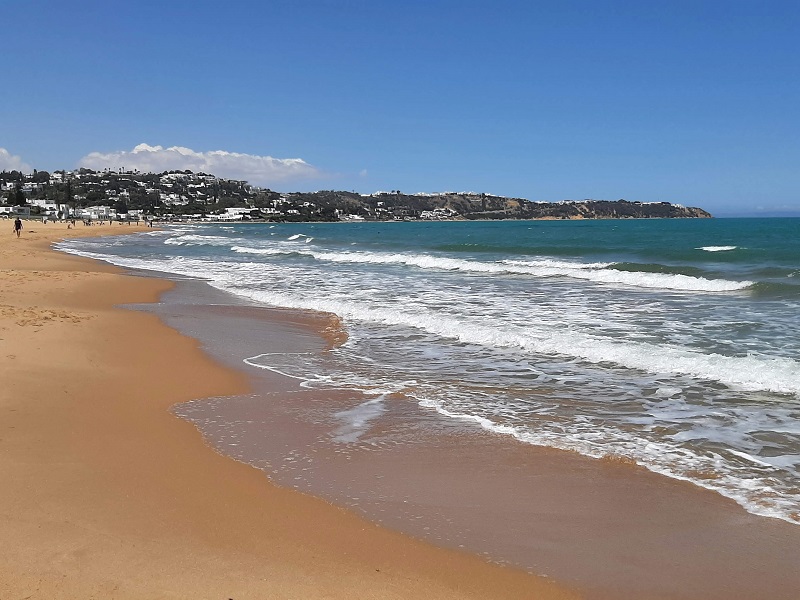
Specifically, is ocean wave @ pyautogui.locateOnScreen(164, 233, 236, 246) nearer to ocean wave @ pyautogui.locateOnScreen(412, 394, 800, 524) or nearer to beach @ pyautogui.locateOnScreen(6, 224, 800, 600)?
beach @ pyautogui.locateOnScreen(6, 224, 800, 600)

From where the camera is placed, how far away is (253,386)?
796 centimetres

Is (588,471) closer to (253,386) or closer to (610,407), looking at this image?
(610,407)

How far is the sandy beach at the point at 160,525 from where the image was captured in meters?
3.40

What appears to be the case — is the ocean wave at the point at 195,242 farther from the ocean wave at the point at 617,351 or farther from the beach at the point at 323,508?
the beach at the point at 323,508

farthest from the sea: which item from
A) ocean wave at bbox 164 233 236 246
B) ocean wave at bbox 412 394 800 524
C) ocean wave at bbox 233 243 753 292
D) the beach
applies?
ocean wave at bbox 164 233 236 246

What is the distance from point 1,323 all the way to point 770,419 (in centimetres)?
1055

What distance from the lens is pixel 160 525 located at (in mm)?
4023

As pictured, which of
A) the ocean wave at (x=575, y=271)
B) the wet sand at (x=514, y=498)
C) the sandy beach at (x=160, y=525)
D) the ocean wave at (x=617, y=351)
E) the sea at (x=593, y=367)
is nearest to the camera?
the sandy beach at (x=160, y=525)

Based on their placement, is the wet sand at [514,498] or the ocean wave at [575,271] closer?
the wet sand at [514,498]

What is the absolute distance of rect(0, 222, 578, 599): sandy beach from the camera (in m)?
3.40

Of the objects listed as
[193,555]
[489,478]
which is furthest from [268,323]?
[193,555]

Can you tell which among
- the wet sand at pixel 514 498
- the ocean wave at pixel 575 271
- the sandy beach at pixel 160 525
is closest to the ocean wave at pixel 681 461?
the wet sand at pixel 514 498

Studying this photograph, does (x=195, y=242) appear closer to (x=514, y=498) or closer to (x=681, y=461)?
→ (x=681, y=461)

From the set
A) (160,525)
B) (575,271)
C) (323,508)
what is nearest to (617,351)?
(323,508)
